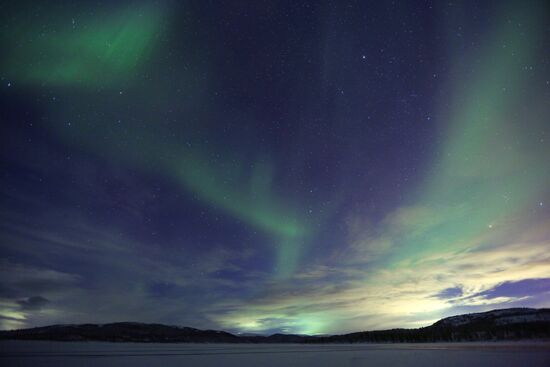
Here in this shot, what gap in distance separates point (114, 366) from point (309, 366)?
24.5 metres

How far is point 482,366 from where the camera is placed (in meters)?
31.3

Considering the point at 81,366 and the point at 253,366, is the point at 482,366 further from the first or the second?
the point at 81,366

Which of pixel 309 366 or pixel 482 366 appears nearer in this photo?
pixel 482 366

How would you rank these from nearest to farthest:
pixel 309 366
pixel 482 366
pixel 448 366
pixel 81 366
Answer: pixel 482 366
pixel 448 366
pixel 309 366
pixel 81 366

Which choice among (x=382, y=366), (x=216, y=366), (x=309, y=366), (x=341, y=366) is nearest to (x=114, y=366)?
(x=216, y=366)

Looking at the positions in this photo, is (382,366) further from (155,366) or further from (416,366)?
(155,366)

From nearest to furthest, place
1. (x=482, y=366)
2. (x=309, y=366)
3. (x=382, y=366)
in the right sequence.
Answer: (x=482, y=366), (x=382, y=366), (x=309, y=366)

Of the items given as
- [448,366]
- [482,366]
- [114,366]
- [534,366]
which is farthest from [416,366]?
[114,366]

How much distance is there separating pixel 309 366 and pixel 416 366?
12.1 metres

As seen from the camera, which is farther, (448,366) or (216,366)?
(216,366)

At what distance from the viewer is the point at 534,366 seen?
27266 mm

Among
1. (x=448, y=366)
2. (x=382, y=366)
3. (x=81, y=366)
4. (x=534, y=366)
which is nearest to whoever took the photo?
(x=534, y=366)

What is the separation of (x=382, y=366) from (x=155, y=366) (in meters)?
28.2

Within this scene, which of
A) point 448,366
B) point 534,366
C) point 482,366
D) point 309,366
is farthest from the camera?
point 309,366
